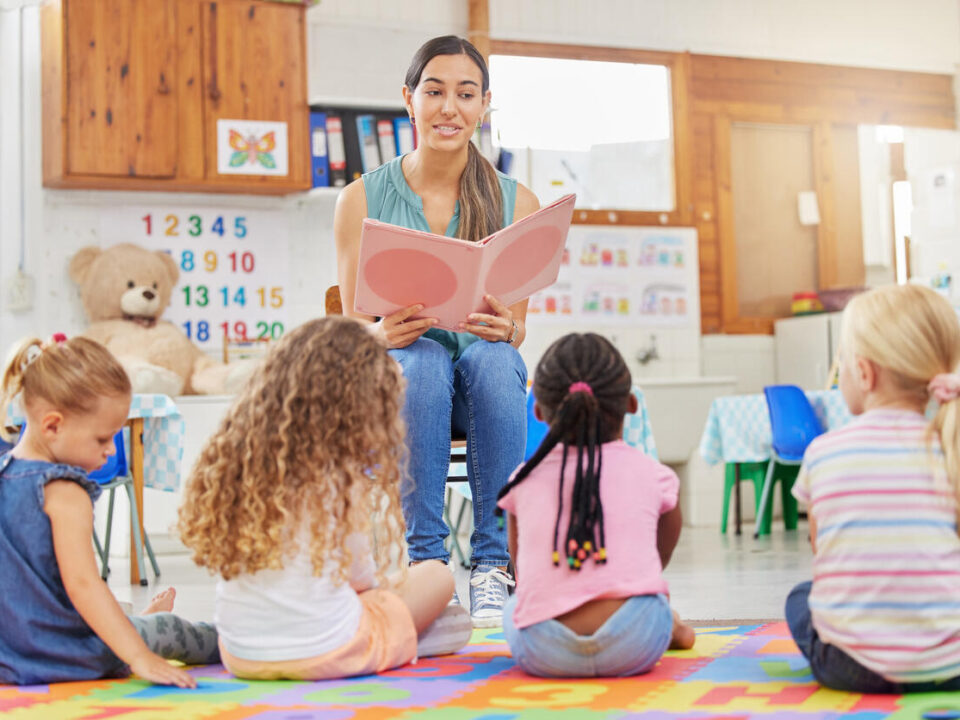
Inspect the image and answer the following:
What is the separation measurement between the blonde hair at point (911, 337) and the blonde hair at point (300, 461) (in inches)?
23.3

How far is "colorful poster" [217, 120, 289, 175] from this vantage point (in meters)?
4.38

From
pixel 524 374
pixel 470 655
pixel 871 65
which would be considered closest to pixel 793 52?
pixel 871 65

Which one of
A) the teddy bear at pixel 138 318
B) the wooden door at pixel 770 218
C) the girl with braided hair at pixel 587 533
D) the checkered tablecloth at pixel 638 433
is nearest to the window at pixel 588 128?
the wooden door at pixel 770 218

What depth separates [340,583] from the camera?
4.81 feet

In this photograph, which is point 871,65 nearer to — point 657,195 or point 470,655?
point 657,195

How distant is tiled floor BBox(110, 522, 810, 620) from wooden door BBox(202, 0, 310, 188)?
150cm

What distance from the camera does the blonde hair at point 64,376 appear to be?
149 cm

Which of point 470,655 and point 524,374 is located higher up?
point 524,374

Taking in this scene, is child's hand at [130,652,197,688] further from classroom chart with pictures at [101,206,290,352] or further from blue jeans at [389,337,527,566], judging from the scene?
classroom chart with pictures at [101,206,290,352]

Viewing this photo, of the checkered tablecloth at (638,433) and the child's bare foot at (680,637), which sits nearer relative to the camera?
the child's bare foot at (680,637)

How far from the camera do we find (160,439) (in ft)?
11.0

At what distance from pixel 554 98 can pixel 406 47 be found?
2.46ft

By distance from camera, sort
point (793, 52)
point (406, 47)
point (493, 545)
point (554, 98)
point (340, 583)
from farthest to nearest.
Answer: point (793, 52) → point (554, 98) → point (406, 47) → point (493, 545) → point (340, 583)

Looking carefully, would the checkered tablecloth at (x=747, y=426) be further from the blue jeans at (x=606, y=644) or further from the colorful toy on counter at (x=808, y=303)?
the blue jeans at (x=606, y=644)
